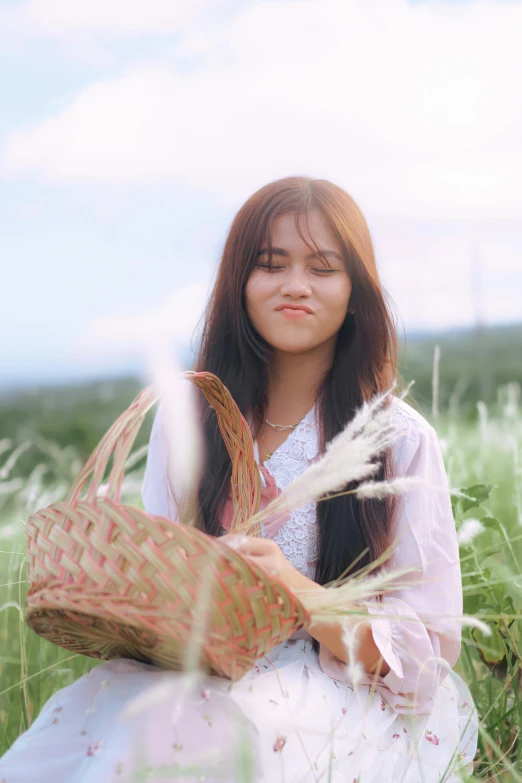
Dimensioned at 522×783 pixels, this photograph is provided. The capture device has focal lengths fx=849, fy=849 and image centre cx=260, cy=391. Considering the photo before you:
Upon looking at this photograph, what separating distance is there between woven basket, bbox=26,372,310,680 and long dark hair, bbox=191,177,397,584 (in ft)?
1.77

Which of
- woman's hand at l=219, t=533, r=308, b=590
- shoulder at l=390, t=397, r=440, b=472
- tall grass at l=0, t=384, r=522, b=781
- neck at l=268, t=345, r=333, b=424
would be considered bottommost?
tall grass at l=0, t=384, r=522, b=781

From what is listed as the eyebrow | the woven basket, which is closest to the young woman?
the eyebrow

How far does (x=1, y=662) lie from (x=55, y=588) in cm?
124

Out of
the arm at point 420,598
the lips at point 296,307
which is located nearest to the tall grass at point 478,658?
the arm at point 420,598

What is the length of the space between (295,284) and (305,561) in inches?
23.4

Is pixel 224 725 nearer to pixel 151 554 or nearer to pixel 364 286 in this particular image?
pixel 151 554

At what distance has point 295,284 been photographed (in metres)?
1.81

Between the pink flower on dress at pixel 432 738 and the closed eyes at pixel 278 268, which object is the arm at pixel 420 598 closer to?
the pink flower on dress at pixel 432 738

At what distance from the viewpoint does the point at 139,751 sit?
1.18 meters

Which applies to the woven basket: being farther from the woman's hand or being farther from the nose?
the nose

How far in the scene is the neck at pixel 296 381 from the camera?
1980mm

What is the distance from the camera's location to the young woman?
1.31m

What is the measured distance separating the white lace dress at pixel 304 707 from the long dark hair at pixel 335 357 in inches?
2.4

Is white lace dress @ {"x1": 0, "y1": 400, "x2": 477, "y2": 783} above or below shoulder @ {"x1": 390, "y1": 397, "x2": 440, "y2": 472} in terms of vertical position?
below
